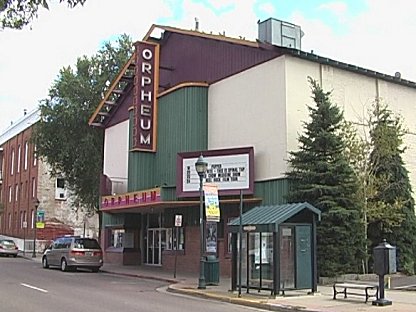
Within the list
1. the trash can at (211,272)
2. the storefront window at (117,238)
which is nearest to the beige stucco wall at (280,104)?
the trash can at (211,272)

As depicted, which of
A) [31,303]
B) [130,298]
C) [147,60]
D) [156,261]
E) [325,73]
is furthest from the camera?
[156,261]

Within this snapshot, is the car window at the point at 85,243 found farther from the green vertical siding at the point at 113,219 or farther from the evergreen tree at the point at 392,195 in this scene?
the evergreen tree at the point at 392,195

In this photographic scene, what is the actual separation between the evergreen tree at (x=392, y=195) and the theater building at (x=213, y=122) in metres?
2.66

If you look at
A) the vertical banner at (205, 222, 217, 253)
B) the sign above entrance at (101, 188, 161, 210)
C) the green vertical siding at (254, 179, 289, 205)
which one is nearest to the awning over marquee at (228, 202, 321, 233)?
the green vertical siding at (254, 179, 289, 205)

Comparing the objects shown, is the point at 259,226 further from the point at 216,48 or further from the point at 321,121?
the point at 216,48

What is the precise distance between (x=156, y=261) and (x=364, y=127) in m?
14.1

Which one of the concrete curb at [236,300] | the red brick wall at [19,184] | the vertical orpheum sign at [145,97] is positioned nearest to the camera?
the concrete curb at [236,300]

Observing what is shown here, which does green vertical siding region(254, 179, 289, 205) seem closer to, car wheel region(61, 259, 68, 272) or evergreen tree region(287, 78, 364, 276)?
evergreen tree region(287, 78, 364, 276)

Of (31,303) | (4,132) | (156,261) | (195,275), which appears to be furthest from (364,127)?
(4,132)

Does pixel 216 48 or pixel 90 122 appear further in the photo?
pixel 90 122

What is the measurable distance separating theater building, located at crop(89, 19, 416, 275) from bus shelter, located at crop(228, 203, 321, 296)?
634 centimetres

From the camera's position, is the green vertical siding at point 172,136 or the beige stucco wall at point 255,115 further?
the green vertical siding at point 172,136

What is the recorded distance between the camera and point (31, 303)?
16.1 metres

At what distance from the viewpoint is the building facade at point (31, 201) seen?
59.1 m
